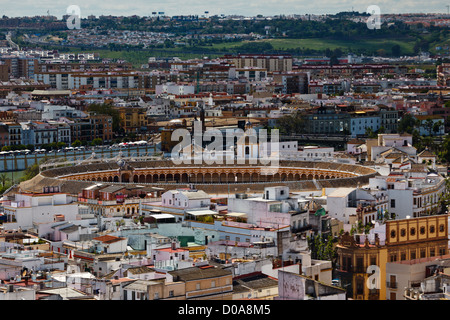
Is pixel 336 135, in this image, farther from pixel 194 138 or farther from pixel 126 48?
pixel 126 48

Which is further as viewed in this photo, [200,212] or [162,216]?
[200,212]

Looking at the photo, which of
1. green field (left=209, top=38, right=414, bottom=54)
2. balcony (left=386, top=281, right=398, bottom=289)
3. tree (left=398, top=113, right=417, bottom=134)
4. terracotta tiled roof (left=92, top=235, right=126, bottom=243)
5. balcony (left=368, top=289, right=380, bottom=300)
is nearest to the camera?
balcony (left=386, top=281, right=398, bottom=289)

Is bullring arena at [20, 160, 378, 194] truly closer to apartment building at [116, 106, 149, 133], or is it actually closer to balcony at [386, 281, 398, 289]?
balcony at [386, 281, 398, 289]

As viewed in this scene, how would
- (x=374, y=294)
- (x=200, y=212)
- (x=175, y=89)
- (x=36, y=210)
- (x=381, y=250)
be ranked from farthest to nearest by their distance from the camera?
(x=175, y=89) < (x=36, y=210) < (x=200, y=212) < (x=381, y=250) < (x=374, y=294)

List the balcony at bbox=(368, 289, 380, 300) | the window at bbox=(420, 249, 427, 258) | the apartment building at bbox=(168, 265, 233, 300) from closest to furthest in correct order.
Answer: the apartment building at bbox=(168, 265, 233, 300)
the balcony at bbox=(368, 289, 380, 300)
the window at bbox=(420, 249, 427, 258)

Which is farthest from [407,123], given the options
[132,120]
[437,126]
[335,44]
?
[335,44]

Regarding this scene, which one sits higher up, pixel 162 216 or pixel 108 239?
pixel 108 239

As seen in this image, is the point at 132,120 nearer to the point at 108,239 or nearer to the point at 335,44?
the point at 108,239

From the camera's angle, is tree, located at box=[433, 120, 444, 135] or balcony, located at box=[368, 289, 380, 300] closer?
balcony, located at box=[368, 289, 380, 300]

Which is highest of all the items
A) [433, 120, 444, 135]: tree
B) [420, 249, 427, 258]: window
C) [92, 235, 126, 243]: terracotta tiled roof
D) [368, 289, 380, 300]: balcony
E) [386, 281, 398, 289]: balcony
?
[386, 281, 398, 289]: balcony

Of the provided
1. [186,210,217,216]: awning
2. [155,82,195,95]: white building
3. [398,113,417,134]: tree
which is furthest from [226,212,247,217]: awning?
[155,82,195,95]: white building
